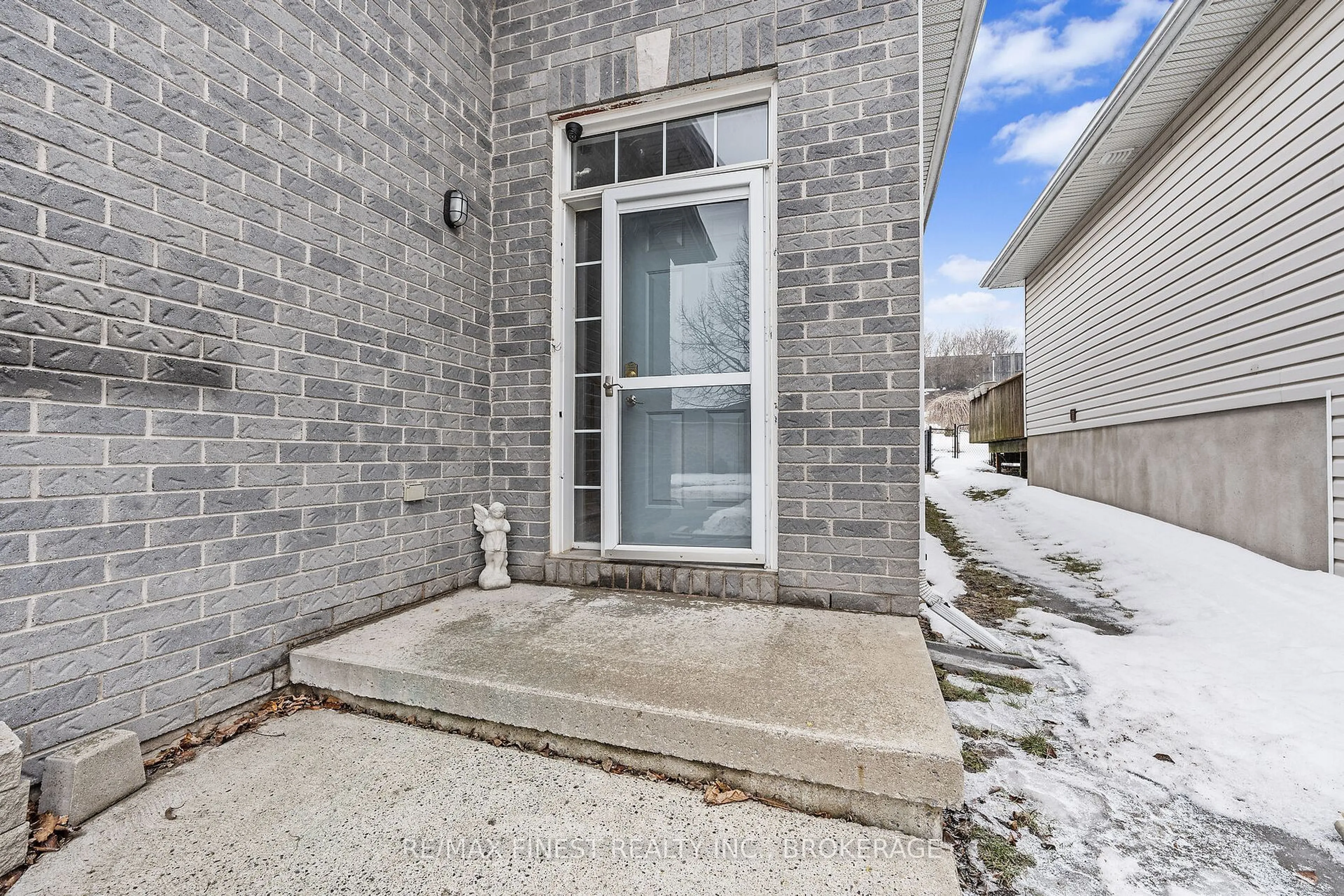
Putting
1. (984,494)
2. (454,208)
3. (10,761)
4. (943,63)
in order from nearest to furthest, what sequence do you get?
(10,761), (454,208), (943,63), (984,494)

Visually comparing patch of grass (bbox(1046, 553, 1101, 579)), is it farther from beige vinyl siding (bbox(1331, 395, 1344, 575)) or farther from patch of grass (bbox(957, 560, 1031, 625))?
beige vinyl siding (bbox(1331, 395, 1344, 575))

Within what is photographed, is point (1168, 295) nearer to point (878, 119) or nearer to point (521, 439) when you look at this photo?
point (878, 119)

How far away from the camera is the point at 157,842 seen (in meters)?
1.26

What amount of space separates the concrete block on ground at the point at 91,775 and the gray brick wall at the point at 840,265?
7.54 ft

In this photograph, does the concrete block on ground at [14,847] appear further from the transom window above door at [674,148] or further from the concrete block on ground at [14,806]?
the transom window above door at [674,148]

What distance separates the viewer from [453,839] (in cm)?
128

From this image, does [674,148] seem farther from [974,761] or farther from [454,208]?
[974,761]

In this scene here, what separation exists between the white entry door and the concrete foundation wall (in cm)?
362

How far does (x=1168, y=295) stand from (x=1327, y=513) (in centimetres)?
286

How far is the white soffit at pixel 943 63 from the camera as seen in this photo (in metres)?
3.04

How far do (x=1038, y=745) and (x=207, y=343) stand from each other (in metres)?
2.99

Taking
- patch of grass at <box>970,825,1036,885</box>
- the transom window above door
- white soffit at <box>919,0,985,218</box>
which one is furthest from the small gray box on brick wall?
white soffit at <box>919,0,985,218</box>

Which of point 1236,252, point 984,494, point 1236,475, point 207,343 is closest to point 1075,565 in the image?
point 1236,475

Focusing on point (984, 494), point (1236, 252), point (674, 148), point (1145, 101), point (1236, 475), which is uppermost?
point (1145, 101)
